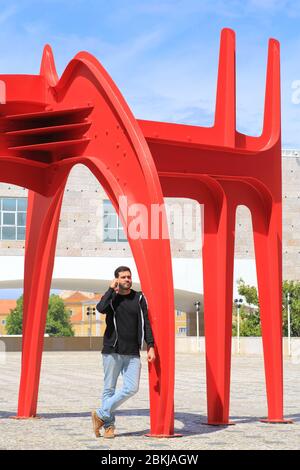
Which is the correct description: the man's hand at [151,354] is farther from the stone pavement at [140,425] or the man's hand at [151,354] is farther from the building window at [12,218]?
the building window at [12,218]

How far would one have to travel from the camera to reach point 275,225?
11.7 meters

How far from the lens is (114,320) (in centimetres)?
966

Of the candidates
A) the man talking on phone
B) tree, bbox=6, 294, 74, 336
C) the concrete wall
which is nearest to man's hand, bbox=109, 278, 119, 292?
the man talking on phone

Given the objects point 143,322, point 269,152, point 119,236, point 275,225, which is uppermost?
point 119,236

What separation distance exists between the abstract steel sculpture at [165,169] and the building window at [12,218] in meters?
42.0

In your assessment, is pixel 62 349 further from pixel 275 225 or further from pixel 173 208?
pixel 275 225

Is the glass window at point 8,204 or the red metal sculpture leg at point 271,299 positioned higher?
the glass window at point 8,204

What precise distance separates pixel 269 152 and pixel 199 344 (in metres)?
42.1

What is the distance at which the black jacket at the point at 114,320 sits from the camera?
955 centimetres

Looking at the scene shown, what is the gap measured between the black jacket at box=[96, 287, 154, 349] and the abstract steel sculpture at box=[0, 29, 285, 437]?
0.69m

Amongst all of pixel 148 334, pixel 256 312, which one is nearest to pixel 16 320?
pixel 256 312

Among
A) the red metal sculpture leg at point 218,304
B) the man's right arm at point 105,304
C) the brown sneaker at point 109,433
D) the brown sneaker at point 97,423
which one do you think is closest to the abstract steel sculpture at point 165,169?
the red metal sculpture leg at point 218,304

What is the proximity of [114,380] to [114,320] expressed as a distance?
2.01 ft
